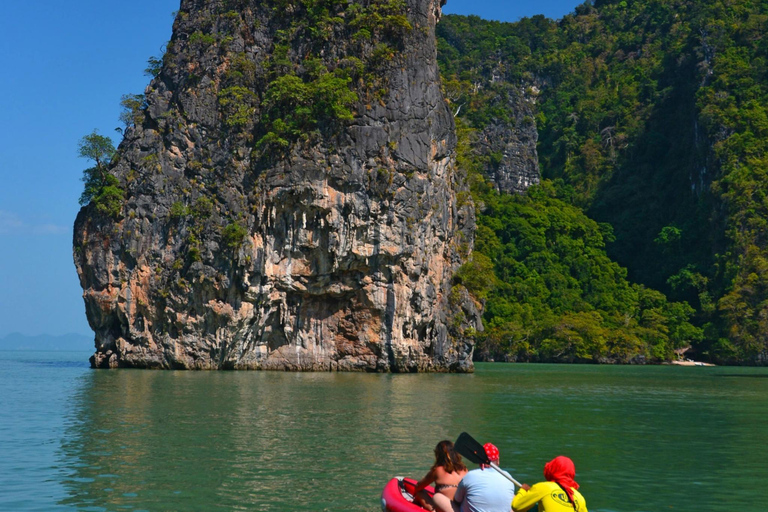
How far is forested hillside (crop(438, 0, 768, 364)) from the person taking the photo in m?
71.9

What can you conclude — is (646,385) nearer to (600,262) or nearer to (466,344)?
(466,344)

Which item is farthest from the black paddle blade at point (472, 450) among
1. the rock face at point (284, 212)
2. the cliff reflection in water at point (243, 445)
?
the rock face at point (284, 212)

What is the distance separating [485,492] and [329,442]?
9.09 metres

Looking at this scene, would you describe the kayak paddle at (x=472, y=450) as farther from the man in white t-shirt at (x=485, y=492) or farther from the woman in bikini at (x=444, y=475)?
the man in white t-shirt at (x=485, y=492)

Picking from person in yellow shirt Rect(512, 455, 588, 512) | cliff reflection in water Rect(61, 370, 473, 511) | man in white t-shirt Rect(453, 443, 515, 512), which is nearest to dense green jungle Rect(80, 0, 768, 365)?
cliff reflection in water Rect(61, 370, 473, 511)

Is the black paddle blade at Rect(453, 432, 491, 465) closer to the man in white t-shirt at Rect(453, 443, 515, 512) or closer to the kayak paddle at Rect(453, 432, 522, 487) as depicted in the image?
the kayak paddle at Rect(453, 432, 522, 487)

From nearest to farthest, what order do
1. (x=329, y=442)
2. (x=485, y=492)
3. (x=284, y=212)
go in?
(x=485, y=492), (x=329, y=442), (x=284, y=212)

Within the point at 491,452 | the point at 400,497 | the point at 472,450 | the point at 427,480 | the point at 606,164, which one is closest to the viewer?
the point at 491,452

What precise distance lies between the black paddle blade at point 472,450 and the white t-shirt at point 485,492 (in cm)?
41

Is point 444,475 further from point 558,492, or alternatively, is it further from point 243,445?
point 243,445

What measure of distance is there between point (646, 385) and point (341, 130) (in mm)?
20868

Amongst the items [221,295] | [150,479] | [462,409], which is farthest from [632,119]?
[150,479]

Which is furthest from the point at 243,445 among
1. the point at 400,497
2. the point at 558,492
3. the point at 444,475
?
the point at 558,492

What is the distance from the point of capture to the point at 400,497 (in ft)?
35.4
